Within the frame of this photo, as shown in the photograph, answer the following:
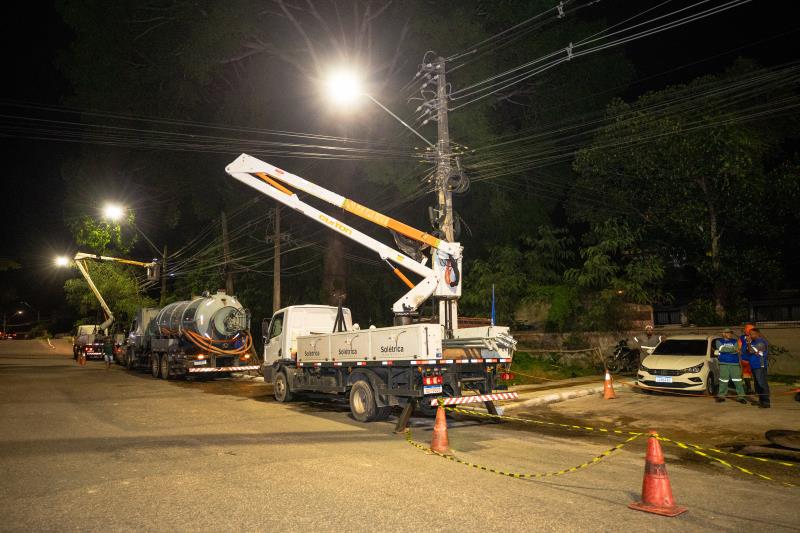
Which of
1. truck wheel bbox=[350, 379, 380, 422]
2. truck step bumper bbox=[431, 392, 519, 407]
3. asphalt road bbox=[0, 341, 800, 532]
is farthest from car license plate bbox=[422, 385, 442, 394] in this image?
truck wheel bbox=[350, 379, 380, 422]

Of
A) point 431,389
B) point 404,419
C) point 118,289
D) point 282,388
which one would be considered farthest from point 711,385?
point 118,289

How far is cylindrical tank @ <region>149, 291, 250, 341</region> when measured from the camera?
2088 cm

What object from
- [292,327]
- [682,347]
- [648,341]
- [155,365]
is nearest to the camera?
[292,327]

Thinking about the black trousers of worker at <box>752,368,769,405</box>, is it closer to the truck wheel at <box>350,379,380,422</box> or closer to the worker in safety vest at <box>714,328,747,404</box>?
the worker in safety vest at <box>714,328,747,404</box>

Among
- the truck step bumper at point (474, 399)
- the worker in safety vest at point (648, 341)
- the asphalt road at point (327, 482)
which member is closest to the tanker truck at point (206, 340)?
the asphalt road at point (327, 482)

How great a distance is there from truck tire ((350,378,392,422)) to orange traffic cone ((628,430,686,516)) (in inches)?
241

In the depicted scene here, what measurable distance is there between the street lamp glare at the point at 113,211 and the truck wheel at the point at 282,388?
19351mm

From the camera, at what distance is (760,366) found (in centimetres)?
1196

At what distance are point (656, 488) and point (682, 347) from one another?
10464 millimetres

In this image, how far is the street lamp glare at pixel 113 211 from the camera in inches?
1157

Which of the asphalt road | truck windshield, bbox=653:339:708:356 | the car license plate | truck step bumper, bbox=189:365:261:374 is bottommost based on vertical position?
the asphalt road

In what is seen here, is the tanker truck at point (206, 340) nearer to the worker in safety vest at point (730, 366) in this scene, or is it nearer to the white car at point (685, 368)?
the white car at point (685, 368)

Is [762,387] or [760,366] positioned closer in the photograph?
[762,387]

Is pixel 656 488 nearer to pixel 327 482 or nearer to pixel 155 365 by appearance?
pixel 327 482
